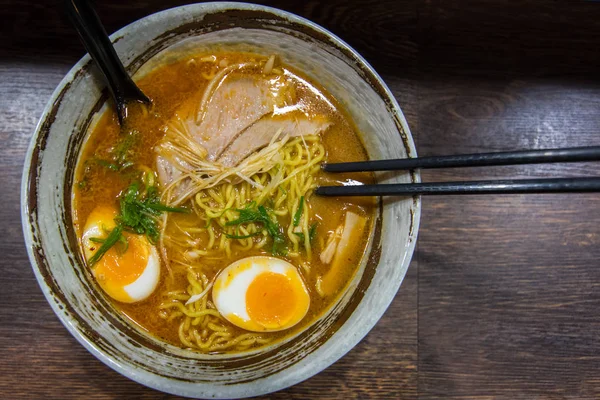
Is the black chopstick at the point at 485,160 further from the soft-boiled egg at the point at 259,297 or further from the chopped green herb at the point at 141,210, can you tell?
the chopped green herb at the point at 141,210

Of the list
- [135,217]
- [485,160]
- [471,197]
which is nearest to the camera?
[485,160]

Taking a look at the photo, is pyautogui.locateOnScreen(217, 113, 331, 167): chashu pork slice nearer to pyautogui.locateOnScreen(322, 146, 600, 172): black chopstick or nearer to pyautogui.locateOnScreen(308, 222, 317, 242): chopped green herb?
pyautogui.locateOnScreen(322, 146, 600, 172): black chopstick

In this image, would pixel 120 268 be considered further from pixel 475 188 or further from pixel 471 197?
pixel 471 197

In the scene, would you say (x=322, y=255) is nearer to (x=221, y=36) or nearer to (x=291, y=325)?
(x=291, y=325)

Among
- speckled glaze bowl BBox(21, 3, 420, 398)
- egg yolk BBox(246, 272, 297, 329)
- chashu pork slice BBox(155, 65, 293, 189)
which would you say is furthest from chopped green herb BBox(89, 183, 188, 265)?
egg yolk BBox(246, 272, 297, 329)

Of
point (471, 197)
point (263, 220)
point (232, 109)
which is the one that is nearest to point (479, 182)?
point (471, 197)

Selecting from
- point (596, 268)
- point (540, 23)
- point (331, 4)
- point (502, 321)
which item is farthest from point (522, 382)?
point (331, 4)
